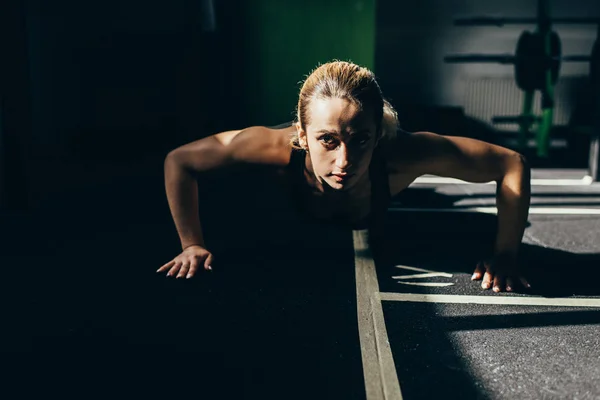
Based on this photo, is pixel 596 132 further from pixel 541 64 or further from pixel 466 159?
pixel 466 159

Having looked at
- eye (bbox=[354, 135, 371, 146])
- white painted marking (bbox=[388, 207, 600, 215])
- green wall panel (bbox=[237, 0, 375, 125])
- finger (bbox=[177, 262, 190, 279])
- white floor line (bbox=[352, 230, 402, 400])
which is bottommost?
white painted marking (bbox=[388, 207, 600, 215])

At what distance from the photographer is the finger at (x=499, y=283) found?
253cm

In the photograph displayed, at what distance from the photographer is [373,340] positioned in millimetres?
2059

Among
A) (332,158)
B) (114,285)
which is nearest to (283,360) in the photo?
(332,158)

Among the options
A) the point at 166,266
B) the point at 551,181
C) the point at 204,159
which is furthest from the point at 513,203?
the point at 551,181

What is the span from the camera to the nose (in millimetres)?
2230

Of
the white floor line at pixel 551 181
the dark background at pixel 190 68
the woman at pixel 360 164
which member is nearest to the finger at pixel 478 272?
the woman at pixel 360 164

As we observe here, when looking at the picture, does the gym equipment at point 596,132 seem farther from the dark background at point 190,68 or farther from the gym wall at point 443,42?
the gym wall at point 443,42

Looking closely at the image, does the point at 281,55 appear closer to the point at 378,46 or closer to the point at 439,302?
the point at 378,46

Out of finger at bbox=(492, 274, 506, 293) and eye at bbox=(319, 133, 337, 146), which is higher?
eye at bbox=(319, 133, 337, 146)

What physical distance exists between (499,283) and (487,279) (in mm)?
57

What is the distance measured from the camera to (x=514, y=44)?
797 cm

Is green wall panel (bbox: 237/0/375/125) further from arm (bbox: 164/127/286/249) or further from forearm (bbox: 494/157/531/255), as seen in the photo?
forearm (bbox: 494/157/531/255)

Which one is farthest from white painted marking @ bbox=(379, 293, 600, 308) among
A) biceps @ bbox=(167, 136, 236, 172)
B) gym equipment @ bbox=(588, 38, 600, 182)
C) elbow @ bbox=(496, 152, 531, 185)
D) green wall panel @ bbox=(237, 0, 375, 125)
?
green wall panel @ bbox=(237, 0, 375, 125)
